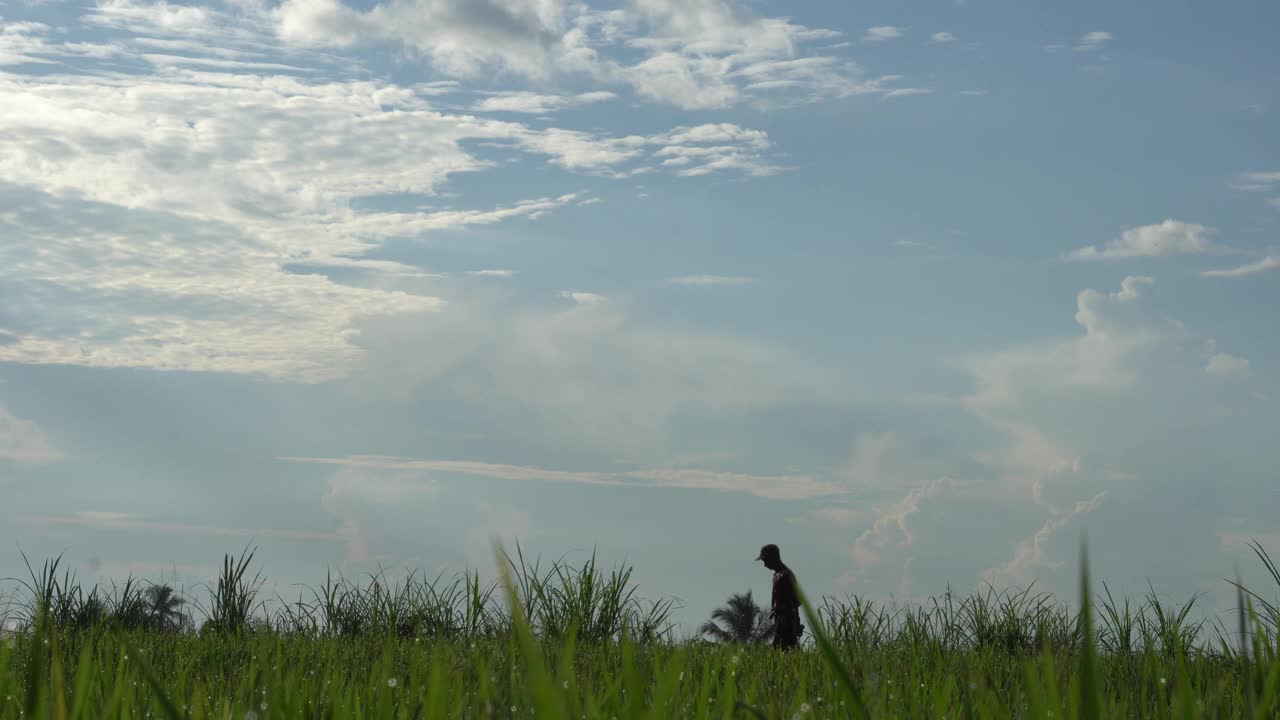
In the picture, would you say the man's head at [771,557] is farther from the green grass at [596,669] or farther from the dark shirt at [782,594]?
the green grass at [596,669]

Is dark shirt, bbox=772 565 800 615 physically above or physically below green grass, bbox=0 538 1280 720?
above

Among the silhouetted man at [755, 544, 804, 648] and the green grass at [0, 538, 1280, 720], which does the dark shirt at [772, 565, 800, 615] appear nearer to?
the silhouetted man at [755, 544, 804, 648]

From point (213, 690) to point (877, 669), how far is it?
332cm

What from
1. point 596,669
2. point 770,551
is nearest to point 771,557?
point 770,551

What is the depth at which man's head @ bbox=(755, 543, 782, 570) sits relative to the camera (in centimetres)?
1344

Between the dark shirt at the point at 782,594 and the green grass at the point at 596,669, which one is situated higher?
the dark shirt at the point at 782,594

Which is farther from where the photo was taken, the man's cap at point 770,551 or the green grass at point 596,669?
the man's cap at point 770,551

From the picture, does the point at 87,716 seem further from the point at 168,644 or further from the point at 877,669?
the point at 168,644

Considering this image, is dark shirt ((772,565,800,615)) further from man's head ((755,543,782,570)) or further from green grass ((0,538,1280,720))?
green grass ((0,538,1280,720))

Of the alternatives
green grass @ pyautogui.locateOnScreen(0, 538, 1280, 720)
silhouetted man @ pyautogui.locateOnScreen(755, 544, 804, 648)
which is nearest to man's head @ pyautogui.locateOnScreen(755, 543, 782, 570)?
silhouetted man @ pyautogui.locateOnScreen(755, 544, 804, 648)

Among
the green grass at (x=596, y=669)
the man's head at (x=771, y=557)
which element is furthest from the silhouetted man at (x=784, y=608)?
the green grass at (x=596, y=669)

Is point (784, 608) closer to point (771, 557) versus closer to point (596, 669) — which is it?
point (771, 557)

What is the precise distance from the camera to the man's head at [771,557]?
1344 centimetres

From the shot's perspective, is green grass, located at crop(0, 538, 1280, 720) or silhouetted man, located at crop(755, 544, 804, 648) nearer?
green grass, located at crop(0, 538, 1280, 720)
